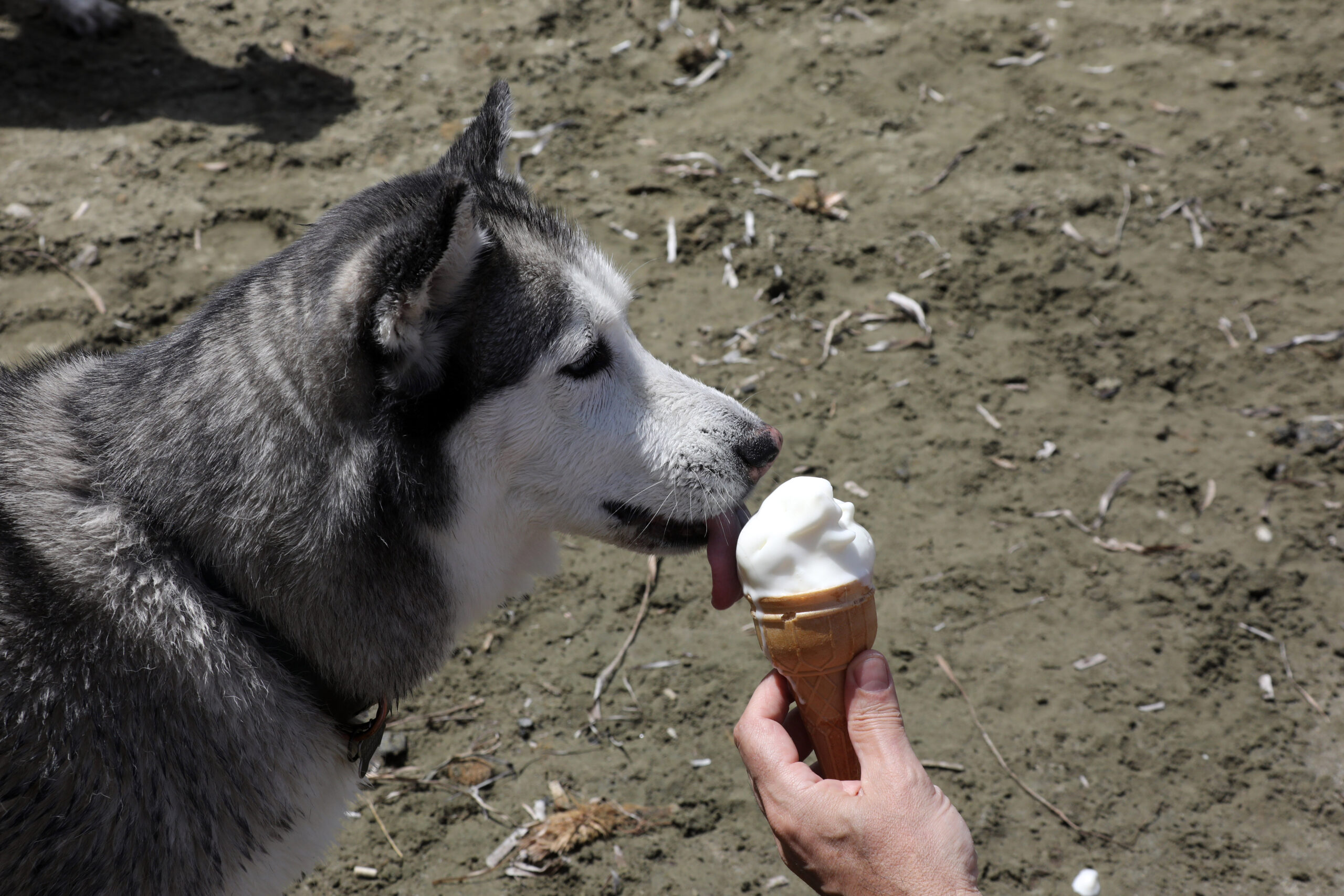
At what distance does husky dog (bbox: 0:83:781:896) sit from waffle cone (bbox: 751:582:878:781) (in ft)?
1.24

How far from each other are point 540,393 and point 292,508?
2.12 feet

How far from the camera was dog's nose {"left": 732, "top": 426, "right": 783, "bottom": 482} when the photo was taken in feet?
8.05

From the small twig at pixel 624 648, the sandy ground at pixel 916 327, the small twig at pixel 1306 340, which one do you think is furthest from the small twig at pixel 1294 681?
the small twig at pixel 624 648

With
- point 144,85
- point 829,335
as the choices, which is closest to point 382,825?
point 829,335

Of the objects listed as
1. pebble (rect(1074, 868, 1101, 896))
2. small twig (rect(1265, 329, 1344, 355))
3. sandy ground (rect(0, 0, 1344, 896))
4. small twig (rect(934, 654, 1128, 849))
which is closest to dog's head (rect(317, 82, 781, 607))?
sandy ground (rect(0, 0, 1344, 896))

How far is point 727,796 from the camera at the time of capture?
3268 millimetres

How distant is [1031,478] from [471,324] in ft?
9.88

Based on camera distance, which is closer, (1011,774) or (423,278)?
(423,278)

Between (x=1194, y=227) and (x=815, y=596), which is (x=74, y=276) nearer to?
(x=815, y=596)

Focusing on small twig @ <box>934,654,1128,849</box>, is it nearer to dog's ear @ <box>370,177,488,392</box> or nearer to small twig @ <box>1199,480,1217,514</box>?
small twig @ <box>1199,480,1217,514</box>

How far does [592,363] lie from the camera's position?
238 cm

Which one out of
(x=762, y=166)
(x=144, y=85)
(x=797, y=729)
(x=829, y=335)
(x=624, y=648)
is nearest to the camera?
(x=797, y=729)

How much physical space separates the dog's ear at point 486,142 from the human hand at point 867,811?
1717 mm

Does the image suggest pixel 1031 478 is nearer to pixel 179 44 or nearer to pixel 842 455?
pixel 842 455
